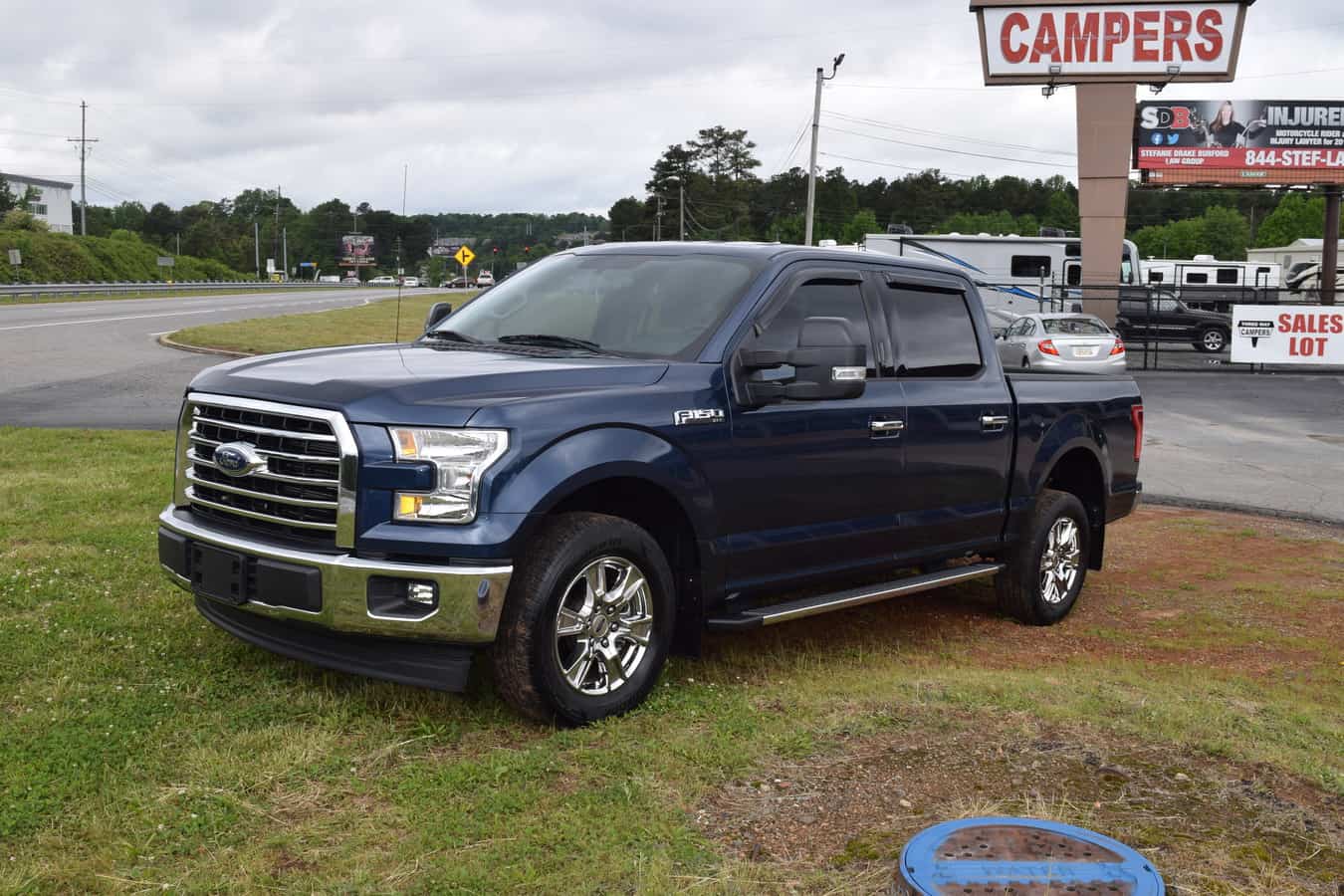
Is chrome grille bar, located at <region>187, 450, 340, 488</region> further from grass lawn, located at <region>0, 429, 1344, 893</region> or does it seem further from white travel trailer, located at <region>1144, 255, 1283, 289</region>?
white travel trailer, located at <region>1144, 255, 1283, 289</region>

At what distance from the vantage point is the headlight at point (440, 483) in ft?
14.2

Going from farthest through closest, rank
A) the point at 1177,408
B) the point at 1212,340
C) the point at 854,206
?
1. the point at 854,206
2. the point at 1212,340
3. the point at 1177,408

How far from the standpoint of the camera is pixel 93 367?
794 inches

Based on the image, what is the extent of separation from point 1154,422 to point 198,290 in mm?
57974

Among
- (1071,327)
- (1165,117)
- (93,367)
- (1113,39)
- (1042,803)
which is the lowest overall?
(1042,803)

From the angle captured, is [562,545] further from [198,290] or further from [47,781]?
[198,290]

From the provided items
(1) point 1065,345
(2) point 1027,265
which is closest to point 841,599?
(1) point 1065,345

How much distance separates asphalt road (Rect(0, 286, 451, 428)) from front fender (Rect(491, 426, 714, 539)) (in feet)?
32.4

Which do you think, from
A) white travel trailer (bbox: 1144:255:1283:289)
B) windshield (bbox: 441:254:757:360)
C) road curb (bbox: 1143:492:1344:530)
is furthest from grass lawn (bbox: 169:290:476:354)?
white travel trailer (bbox: 1144:255:1283:289)

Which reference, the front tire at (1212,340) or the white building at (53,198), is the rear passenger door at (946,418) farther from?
the white building at (53,198)

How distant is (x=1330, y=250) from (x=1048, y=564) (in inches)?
1183

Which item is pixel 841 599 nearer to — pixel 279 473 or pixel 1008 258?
pixel 279 473

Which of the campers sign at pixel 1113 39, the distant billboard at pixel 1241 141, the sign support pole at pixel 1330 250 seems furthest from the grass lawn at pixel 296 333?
the sign support pole at pixel 1330 250

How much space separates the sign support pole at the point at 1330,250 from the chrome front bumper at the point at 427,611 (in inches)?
1236
